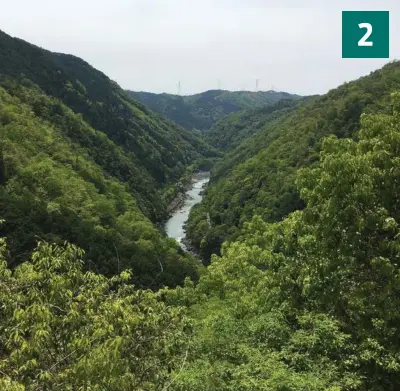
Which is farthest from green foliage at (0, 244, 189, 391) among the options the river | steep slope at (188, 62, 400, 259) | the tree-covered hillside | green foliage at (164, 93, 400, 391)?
the river

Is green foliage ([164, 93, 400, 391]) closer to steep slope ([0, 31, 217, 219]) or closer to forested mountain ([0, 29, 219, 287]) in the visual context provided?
forested mountain ([0, 29, 219, 287])

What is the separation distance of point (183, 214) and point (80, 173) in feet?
160

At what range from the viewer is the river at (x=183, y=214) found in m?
115

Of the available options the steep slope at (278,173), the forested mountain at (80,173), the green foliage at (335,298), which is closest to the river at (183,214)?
the steep slope at (278,173)

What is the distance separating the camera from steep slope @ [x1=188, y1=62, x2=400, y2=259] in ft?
280

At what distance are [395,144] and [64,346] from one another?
14.4 m

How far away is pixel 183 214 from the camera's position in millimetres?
138250

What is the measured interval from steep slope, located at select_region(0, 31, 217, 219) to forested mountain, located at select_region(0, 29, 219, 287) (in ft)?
1.51

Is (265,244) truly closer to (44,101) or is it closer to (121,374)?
(121,374)

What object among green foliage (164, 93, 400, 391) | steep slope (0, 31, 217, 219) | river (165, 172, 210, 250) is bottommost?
river (165, 172, 210, 250)

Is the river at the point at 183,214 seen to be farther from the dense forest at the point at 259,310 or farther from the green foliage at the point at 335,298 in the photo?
the green foliage at the point at 335,298

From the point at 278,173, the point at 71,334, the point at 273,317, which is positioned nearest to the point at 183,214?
the point at 278,173

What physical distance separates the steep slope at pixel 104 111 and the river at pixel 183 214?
17.0 ft

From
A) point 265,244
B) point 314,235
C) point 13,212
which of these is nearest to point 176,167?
point 13,212
